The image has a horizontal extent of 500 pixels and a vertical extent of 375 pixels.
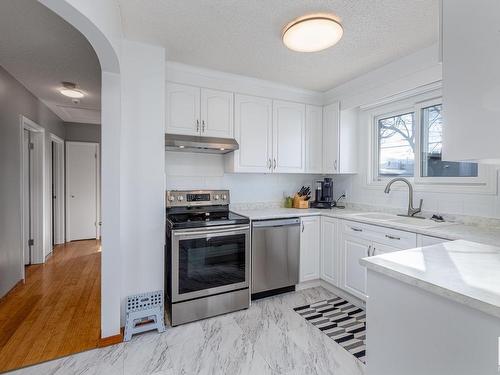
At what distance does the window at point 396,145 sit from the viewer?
2850 millimetres

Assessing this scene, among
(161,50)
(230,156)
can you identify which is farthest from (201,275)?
(161,50)

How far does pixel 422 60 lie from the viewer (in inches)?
92.1

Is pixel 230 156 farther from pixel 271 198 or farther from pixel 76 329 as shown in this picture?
pixel 76 329

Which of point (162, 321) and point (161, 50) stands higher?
point (161, 50)

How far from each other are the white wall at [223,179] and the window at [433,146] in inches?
55.5

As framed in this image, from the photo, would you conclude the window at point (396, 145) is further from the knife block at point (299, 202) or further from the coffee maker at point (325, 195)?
the knife block at point (299, 202)

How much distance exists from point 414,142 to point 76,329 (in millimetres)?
3657

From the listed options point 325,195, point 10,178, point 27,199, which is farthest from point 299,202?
point 27,199

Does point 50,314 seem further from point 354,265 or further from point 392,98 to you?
point 392,98

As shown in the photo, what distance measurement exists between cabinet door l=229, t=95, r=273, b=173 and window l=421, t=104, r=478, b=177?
1.60 metres

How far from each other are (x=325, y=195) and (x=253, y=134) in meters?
1.23

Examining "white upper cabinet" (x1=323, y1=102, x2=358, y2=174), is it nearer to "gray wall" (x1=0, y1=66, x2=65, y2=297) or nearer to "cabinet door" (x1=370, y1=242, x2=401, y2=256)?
"cabinet door" (x1=370, y1=242, x2=401, y2=256)

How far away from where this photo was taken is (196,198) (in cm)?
282

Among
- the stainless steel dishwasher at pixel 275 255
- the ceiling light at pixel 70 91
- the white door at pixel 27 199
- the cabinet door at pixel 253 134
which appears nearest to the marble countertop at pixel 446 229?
the stainless steel dishwasher at pixel 275 255
